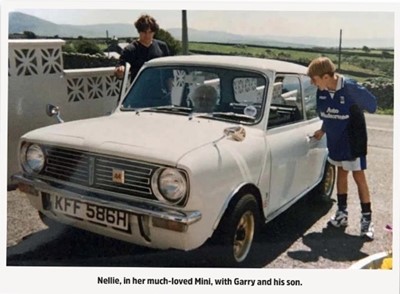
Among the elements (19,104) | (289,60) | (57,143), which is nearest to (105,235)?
(57,143)

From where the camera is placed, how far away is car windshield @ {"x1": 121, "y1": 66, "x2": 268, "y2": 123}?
2250 mm

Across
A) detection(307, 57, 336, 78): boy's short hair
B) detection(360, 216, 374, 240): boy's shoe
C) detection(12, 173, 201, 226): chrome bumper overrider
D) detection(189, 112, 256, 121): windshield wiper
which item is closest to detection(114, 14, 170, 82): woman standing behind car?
detection(189, 112, 256, 121): windshield wiper

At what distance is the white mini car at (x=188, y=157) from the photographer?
184cm

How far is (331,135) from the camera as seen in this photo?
7.86 feet

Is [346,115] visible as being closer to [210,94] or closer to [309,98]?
[309,98]

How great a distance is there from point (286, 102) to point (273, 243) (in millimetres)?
716

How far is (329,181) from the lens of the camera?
8.65 feet

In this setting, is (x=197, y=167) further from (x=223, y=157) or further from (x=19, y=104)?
(x=19, y=104)

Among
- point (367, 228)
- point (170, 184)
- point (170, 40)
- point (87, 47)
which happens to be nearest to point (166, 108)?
point (170, 40)

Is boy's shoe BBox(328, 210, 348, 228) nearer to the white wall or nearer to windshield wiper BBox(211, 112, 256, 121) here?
windshield wiper BBox(211, 112, 256, 121)

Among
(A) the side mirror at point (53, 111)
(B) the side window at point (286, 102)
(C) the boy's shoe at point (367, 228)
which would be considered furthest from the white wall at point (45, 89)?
(C) the boy's shoe at point (367, 228)

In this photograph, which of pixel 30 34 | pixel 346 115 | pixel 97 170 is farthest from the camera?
pixel 346 115

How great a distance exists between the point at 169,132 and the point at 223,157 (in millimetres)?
274

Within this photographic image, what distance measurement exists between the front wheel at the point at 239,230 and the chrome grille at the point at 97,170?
12.9 inches
